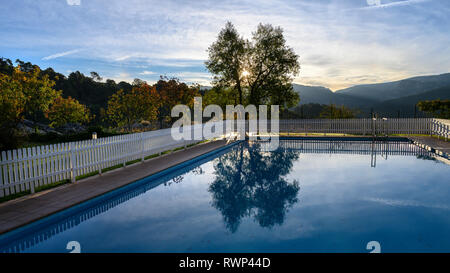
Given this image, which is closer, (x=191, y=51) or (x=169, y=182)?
(x=169, y=182)

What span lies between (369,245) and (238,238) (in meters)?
2.08

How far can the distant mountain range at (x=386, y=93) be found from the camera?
76.3 metres

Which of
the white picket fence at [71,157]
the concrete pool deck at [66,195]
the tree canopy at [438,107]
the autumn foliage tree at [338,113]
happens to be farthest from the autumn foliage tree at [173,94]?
the tree canopy at [438,107]

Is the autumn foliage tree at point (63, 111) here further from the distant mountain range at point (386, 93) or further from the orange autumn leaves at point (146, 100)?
the distant mountain range at point (386, 93)

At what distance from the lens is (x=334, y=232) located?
15.5 ft

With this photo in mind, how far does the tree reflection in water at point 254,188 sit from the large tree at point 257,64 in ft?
32.5

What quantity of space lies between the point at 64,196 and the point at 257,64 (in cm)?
1792

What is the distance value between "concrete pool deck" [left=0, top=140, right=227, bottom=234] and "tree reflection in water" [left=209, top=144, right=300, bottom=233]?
2.24 meters

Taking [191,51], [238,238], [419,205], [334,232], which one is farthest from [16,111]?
[419,205]

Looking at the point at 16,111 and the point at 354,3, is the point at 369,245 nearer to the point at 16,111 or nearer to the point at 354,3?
the point at 354,3

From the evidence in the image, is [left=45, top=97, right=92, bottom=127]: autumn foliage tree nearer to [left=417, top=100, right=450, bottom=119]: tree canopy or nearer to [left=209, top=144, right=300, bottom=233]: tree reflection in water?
[left=209, top=144, right=300, bottom=233]: tree reflection in water

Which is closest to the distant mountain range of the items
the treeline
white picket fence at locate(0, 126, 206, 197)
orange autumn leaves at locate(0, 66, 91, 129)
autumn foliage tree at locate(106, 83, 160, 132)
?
the treeline

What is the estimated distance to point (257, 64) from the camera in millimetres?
21203

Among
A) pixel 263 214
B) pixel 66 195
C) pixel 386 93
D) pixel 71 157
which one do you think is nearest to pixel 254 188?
pixel 263 214
